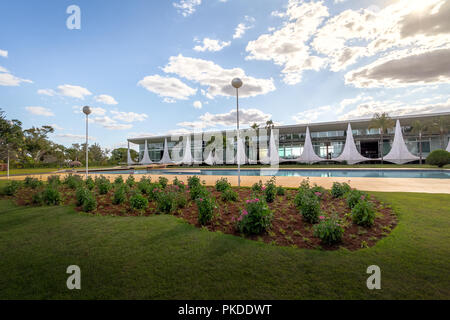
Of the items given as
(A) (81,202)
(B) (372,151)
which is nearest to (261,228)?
(A) (81,202)

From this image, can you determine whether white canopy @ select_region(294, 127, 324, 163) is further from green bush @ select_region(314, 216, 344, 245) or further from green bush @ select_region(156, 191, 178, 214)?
green bush @ select_region(314, 216, 344, 245)

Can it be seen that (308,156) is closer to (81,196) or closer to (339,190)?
(339,190)

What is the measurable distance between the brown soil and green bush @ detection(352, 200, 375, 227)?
13 centimetres

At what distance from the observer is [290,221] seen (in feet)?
16.9

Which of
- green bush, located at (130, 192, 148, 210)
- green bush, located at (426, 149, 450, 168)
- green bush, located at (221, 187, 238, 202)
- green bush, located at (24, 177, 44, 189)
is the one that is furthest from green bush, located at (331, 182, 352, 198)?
green bush, located at (426, 149, 450, 168)

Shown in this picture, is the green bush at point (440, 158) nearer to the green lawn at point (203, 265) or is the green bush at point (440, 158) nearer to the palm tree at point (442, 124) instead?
the palm tree at point (442, 124)

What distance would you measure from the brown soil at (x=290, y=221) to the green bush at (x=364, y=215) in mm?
130

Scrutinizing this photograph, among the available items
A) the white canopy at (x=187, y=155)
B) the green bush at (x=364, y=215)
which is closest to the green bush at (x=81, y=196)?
the green bush at (x=364, y=215)

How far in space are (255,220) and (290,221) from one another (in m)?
1.25

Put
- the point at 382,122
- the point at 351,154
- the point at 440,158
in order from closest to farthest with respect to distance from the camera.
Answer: the point at 440,158 < the point at 351,154 < the point at 382,122

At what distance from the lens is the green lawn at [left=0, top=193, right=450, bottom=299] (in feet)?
8.22

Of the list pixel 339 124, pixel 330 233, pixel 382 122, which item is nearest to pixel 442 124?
pixel 382 122

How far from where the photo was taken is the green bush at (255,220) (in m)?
4.37
